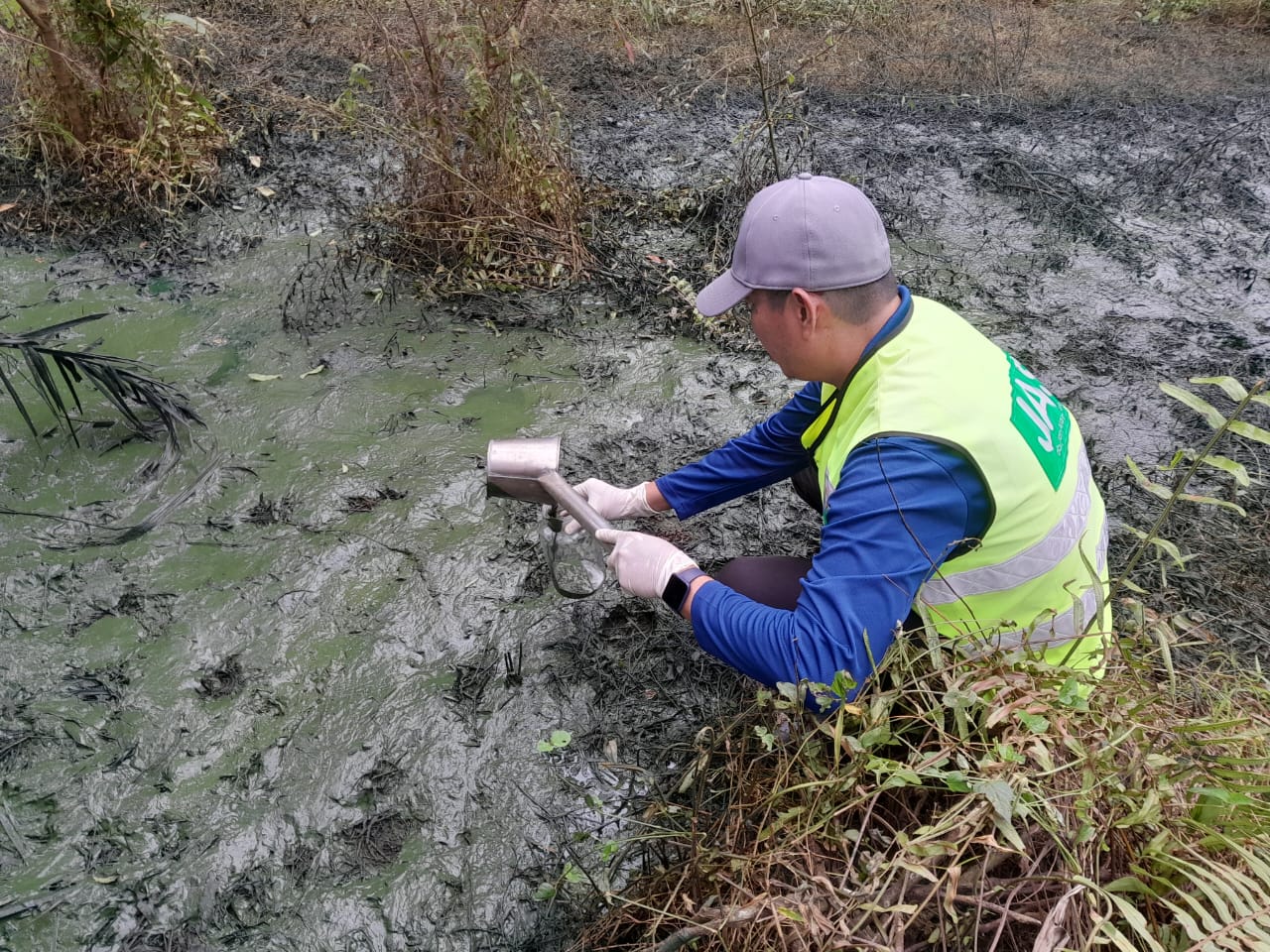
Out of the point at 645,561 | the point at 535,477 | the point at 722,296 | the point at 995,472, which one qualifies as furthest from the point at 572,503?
the point at 995,472

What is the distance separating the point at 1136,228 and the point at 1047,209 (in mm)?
577

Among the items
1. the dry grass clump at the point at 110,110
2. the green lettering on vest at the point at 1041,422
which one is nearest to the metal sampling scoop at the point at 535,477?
the green lettering on vest at the point at 1041,422

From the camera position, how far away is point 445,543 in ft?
10.5

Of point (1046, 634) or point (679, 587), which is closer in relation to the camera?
point (1046, 634)

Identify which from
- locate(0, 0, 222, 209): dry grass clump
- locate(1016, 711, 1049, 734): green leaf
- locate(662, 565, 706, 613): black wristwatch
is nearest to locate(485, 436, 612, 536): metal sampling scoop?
locate(662, 565, 706, 613): black wristwatch

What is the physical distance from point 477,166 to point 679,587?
3424 mm

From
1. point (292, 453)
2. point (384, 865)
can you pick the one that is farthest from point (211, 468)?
point (384, 865)

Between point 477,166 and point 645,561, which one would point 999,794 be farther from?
point 477,166

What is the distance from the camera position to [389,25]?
4.57 meters

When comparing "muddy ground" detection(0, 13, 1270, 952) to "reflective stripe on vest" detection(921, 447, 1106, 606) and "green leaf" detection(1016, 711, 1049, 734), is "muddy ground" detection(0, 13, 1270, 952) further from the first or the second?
"green leaf" detection(1016, 711, 1049, 734)

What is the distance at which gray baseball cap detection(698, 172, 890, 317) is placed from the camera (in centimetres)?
181

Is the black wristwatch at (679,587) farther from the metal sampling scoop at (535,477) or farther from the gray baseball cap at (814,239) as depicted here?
the gray baseball cap at (814,239)

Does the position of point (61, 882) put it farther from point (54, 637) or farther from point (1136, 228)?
point (1136, 228)

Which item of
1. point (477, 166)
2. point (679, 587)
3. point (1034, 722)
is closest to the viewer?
point (1034, 722)
